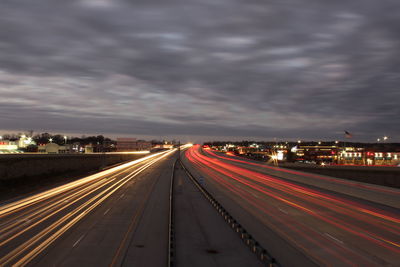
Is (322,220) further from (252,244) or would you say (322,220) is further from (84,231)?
(84,231)

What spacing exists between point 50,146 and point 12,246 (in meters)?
130

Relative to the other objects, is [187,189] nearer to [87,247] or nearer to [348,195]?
[348,195]

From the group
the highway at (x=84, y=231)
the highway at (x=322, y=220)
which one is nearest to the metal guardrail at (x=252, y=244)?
the highway at (x=322, y=220)

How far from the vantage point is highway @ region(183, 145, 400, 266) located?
18094 millimetres

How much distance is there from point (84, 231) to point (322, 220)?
57.9ft

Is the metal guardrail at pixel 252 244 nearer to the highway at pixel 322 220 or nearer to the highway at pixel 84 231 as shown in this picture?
the highway at pixel 322 220

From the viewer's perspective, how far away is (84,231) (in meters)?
22.9

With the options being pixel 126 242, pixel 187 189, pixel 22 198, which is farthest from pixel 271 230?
pixel 22 198

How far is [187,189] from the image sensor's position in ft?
155

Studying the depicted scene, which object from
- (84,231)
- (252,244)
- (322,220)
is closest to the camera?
(252,244)

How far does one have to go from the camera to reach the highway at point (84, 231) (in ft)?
57.3

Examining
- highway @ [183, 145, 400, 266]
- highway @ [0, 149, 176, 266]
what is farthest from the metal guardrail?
highway @ [0, 149, 176, 266]

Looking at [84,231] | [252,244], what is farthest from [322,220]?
[84,231]

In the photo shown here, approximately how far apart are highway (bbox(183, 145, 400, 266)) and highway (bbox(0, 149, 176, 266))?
22.3ft
